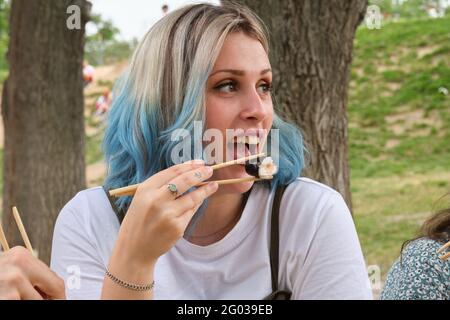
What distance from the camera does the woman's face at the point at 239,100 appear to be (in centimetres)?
173

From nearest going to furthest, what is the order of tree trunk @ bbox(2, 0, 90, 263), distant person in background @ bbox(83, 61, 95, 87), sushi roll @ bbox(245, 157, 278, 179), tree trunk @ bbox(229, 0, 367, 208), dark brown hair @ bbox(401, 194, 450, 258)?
sushi roll @ bbox(245, 157, 278, 179)
dark brown hair @ bbox(401, 194, 450, 258)
tree trunk @ bbox(229, 0, 367, 208)
tree trunk @ bbox(2, 0, 90, 263)
distant person in background @ bbox(83, 61, 95, 87)

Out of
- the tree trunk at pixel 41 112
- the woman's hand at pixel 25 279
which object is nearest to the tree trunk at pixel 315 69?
the woman's hand at pixel 25 279

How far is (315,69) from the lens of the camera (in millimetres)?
Answer: 2744

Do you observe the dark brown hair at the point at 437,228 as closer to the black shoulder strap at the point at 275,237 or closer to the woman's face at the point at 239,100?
the black shoulder strap at the point at 275,237

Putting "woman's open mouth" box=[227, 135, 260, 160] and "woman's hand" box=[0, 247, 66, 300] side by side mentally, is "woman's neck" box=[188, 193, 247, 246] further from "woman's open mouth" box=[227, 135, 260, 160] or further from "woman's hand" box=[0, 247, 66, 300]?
"woman's hand" box=[0, 247, 66, 300]

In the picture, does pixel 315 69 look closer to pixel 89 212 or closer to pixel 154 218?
pixel 89 212

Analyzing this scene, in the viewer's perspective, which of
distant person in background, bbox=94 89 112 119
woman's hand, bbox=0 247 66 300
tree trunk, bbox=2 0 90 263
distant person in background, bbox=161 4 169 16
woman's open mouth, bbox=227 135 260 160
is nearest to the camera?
woman's hand, bbox=0 247 66 300

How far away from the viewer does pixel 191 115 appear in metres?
1.76

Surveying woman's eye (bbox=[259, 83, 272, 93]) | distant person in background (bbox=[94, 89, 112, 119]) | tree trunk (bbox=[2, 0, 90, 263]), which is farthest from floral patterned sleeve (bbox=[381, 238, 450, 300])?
distant person in background (bbox=[94, 89, 112, 119])

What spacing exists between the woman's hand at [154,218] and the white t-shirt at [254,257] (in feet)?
1.13

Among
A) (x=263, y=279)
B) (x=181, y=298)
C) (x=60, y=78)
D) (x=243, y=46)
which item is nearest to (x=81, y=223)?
(x=181, y=298)

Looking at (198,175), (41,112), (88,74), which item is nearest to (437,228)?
(198,175)

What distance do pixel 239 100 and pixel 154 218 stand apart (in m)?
0.50

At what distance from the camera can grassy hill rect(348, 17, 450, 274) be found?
6.98 metres
